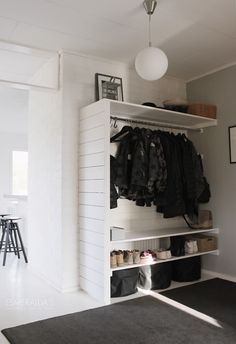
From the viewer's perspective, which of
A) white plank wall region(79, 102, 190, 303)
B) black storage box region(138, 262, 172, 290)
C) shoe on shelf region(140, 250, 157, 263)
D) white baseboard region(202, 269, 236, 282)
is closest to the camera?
white plank wall region(79, 102, 190, 303)

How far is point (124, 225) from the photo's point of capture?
3723 millimetres

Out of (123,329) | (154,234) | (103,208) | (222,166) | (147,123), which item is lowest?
(123,329)

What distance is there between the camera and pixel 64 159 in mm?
3463

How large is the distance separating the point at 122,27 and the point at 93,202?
168 cm

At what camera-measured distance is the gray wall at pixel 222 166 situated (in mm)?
3795

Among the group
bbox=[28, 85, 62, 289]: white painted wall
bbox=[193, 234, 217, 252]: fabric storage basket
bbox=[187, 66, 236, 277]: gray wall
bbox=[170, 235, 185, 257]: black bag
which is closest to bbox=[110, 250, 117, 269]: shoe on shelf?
bbox=[28, 85, 62, 289]: white painted wall

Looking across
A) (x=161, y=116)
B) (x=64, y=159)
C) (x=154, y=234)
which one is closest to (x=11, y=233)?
(x=64, y=159)

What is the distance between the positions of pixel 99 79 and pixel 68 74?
1.15ft

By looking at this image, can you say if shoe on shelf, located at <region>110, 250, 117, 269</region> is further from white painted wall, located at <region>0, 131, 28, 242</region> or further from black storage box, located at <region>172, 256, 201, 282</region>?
white painted wall, located at <region>0, 131, 28, 242</region>

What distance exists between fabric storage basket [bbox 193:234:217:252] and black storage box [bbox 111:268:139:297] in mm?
991

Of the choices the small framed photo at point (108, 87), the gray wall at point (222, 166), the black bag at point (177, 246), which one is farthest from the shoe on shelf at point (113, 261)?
the small framed photo at point (108, 87)

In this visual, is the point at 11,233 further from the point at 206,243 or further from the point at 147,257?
the point at 206,243

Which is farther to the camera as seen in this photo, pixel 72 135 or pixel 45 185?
pixel 45 185

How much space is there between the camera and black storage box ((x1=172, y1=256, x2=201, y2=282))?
148 inches
